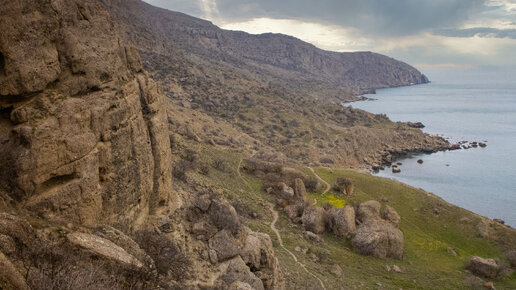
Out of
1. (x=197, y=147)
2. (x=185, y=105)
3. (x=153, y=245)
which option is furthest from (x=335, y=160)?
(x=153, y=245)

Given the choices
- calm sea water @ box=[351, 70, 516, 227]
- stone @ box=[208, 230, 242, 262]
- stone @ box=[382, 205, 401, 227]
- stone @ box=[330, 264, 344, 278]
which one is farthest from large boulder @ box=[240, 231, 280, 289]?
calm sea water @ box=[351, 70, 516, 227]

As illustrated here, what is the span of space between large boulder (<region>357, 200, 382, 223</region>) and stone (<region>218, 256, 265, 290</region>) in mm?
18177

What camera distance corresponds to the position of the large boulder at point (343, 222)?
86.9ft

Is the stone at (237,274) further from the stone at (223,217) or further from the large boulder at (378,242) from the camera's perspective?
the large boulder at (378,242)

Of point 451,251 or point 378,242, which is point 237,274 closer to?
point 378,242

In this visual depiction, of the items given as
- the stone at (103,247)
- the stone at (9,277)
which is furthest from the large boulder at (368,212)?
the stone at (9,277)

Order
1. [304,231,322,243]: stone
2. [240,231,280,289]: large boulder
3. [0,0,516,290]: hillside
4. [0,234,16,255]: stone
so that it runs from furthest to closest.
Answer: [304,231,322,243]: stone
[240,231,280,289]: large boulder
[0,0,516,290]: hillside
[0,234,16,255]: stone

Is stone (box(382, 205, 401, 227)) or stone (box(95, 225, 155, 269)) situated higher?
stone (box(95, 225, 155, 269))

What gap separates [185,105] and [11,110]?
2210 inches

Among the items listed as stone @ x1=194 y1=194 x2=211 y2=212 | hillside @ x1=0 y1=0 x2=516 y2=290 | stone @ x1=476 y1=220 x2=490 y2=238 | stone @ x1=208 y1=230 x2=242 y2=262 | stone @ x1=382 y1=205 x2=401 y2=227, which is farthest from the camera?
stone @ x1=382 y1=205 x2=401 y2=227

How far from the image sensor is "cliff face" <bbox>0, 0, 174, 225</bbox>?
7.91 m

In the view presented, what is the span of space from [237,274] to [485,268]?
21488mm

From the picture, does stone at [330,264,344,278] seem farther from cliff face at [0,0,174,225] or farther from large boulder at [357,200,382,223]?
cliff face at [0,0,174,225]

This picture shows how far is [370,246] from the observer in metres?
24.2
